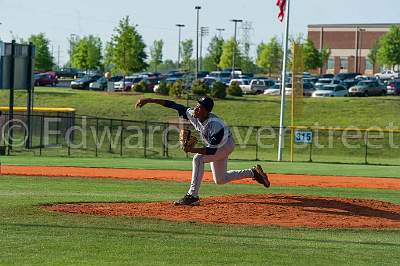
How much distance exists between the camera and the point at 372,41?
119625 mm

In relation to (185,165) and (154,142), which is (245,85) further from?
(185,165)

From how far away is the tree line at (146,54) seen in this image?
71.2 metres

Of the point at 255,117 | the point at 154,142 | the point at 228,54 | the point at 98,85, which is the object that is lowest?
the point at 154,142

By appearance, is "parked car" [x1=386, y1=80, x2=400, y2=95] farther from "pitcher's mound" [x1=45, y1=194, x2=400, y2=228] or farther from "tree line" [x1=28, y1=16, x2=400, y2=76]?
"pitcher's mound" [x1=45, y1=194, x2=400, y2=228]

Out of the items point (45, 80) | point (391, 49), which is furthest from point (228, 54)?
point (45, 80)

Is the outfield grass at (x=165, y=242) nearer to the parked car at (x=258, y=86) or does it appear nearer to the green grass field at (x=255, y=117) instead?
the green grass field at (x=255, y=117)

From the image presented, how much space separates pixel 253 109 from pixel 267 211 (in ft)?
138

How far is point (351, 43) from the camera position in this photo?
120 metres

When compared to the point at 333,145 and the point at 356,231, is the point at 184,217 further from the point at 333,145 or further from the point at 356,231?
the point at 333,145

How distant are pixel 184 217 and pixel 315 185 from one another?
10.5 m

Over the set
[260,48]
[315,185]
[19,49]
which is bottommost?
[315,185]

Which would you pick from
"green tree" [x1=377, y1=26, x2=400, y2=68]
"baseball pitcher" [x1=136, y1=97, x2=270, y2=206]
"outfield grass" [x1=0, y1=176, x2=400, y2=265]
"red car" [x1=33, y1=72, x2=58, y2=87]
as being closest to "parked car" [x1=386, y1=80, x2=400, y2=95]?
"green tree" [x1=377, y1=26, x2=400, y2=68]

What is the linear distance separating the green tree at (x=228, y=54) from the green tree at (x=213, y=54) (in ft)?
19.2

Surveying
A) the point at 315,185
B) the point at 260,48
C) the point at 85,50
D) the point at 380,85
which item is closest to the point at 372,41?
the point at 260,48
